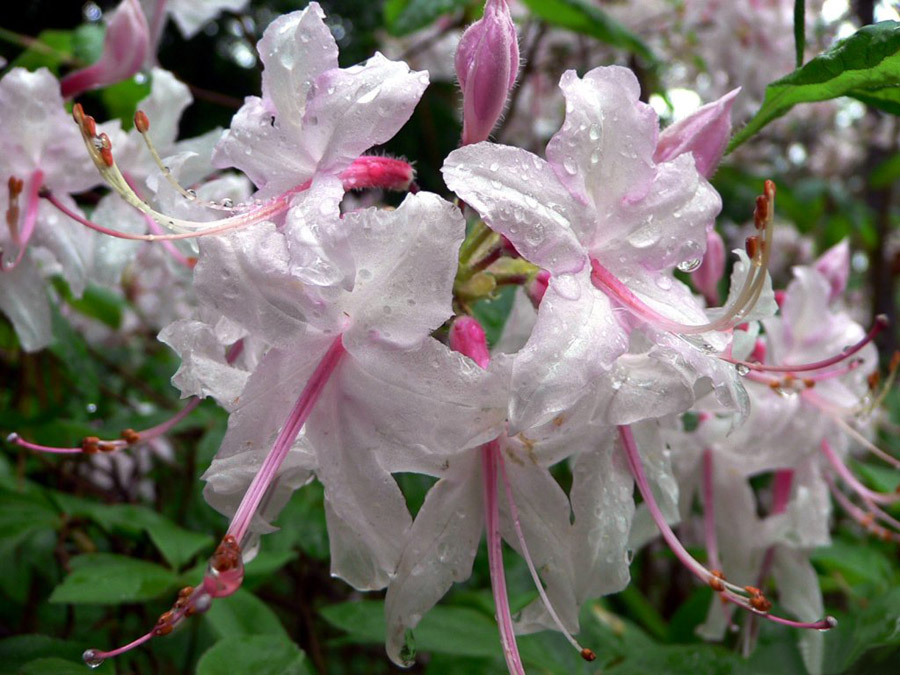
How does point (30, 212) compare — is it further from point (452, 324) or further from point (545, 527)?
point (545, 527)

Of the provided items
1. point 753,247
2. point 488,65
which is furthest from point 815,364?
point 488,65

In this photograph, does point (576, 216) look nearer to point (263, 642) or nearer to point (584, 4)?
point (263, 642)

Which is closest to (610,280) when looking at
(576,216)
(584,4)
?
(576,216)

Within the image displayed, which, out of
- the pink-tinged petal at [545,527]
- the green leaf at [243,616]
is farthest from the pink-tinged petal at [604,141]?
the green leaf at [243,616]

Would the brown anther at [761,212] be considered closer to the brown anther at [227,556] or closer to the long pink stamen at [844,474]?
the brown anther at [227,556]

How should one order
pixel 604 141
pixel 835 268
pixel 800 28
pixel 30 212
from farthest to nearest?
pixel 835 268 → pixel 30 212 → pixel 800 28 → pixel 604 141

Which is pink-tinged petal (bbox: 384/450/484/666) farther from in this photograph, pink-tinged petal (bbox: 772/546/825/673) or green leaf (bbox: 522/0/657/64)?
green leaf (bbox: 522/0/657/64)

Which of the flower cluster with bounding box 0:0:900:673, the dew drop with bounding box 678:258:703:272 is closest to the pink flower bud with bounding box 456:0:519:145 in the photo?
the flower cluster with bounding box 0:0:900:673
